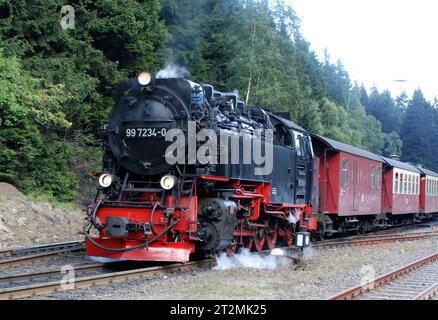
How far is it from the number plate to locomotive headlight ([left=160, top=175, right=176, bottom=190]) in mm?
824

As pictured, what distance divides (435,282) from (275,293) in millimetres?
3294

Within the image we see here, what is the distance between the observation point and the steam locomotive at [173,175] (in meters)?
9.41

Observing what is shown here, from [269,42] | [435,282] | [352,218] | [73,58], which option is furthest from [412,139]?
[435,282]

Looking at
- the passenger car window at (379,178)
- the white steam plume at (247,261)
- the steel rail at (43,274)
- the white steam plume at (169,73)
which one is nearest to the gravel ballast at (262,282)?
the white steam plume at (247,261)

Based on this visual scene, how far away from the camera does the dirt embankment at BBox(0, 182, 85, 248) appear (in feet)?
44.3

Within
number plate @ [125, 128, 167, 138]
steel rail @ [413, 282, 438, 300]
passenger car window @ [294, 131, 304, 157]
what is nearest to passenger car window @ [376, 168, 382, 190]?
passenger car window @ [294, 131, 304, 157]

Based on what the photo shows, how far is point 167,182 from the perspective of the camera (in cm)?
A: 956

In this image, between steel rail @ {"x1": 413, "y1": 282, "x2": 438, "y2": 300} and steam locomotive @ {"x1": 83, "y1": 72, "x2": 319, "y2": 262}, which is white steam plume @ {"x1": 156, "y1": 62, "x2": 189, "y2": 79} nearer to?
steam locomotive @ {"x1": 83, "y1": 72, "x2": 319, "y2": 262}

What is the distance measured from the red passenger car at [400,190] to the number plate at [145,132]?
15.9 metres

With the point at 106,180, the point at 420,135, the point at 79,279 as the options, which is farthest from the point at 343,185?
the point at 420,135

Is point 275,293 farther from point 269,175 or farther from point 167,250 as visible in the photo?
point 269,175

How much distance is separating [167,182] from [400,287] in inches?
168

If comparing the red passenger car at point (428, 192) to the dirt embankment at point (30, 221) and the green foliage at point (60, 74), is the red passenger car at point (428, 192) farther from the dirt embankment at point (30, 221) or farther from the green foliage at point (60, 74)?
the dirt embankment at point (30, 221)
